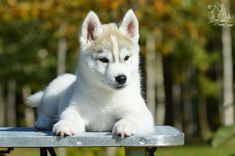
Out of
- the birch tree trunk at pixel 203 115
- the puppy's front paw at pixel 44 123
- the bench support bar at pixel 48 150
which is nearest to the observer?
the bench support bar at pixel 48 150

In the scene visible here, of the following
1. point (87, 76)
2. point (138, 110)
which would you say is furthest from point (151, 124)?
point (87, 76)

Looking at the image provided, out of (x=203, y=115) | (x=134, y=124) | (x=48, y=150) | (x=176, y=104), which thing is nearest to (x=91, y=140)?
(x=134, y=124)

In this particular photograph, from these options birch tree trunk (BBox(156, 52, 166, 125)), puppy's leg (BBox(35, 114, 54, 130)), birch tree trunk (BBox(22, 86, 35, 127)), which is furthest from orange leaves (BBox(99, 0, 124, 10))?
birch tree trunk (BBox(22, 86, 35, 127))

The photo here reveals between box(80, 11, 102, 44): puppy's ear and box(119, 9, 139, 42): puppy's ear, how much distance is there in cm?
19

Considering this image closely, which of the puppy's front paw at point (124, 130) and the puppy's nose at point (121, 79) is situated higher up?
the puppy's nose at point (121, 79)

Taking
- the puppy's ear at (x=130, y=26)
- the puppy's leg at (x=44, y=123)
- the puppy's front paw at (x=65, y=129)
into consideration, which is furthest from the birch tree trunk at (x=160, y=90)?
the puppy's front paw at (x=65, y=129)

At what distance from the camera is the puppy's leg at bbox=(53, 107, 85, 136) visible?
199 inches

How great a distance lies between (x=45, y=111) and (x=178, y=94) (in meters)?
42.0

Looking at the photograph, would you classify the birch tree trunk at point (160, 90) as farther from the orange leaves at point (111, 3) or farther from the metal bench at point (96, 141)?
the metal bench at point (96, 141)

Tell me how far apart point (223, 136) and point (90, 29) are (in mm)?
1893

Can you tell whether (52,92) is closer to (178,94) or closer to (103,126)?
(103,126)

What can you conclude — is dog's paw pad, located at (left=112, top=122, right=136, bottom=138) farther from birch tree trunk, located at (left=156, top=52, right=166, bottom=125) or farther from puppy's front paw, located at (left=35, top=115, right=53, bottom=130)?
birch tree trunk, located at (left=156, top=52, right=166, bottom=125)

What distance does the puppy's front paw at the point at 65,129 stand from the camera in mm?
5027

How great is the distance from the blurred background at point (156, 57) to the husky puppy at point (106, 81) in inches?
345
